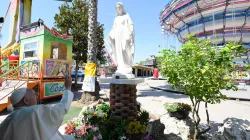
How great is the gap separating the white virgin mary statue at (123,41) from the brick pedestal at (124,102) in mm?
334

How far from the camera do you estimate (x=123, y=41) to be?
140 inches

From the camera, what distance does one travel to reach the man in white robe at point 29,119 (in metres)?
1.60

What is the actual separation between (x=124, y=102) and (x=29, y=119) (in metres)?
2.03

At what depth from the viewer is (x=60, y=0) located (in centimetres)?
1577

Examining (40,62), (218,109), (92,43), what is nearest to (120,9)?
(92,43)

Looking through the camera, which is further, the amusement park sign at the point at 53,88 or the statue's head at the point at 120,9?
the amusement park sign at the point at 53,88

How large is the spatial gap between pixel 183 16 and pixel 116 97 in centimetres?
2144

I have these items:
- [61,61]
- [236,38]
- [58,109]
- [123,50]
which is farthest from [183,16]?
[58,109]

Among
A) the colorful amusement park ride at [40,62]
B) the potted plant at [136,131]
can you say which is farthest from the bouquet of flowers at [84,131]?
the colorful amusement park ride at [40,62]

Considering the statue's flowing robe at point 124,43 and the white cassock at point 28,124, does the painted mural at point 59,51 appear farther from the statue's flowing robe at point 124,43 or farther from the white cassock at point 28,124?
the white cassock at point 28,124

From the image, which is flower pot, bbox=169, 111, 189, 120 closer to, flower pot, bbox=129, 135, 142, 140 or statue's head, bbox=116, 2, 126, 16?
flower pot, bbox=129, 135, 142, 140

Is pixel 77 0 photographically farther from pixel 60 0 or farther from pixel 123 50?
pixel 123 50

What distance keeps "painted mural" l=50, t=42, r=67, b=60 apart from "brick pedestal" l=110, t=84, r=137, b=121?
7745mm

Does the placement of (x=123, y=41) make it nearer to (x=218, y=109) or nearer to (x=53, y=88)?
(x=218, y=109)
